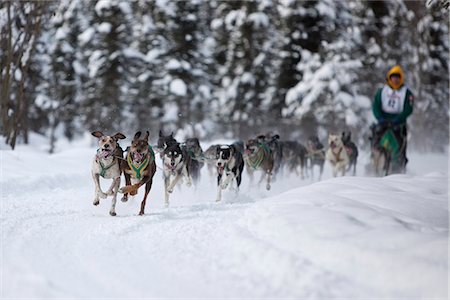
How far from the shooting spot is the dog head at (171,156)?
8445 mm

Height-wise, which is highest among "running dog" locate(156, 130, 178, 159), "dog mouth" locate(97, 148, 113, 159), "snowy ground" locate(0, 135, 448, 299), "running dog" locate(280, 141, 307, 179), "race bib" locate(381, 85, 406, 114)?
"race bib" locate(381, 85, 406, 114)

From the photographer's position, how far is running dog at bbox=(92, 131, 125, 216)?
7.10m

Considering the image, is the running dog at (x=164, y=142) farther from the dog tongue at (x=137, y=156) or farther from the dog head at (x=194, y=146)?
the dog tongue at (x=137, y=156)

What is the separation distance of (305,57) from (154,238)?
74.9ft

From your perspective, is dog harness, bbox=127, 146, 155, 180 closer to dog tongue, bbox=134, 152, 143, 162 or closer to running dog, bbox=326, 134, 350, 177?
dog tongue, bbox=134, 152, 143, 162

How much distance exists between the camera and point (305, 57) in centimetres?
2725

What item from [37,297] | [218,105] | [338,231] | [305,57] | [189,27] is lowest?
[37,297]

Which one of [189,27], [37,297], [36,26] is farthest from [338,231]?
[189,27]

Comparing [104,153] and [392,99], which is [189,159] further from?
[392,99]

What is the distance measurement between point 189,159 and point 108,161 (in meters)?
2.68

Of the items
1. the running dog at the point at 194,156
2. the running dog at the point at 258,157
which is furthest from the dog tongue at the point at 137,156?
the running dog at the point at 258,157

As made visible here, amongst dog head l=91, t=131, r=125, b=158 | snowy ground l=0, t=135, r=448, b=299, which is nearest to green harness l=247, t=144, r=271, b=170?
snowy ground l=0, t=135, r=448, b=299

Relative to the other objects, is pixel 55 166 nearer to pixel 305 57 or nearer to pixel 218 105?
pixel 305 57

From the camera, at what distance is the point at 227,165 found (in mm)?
9438
